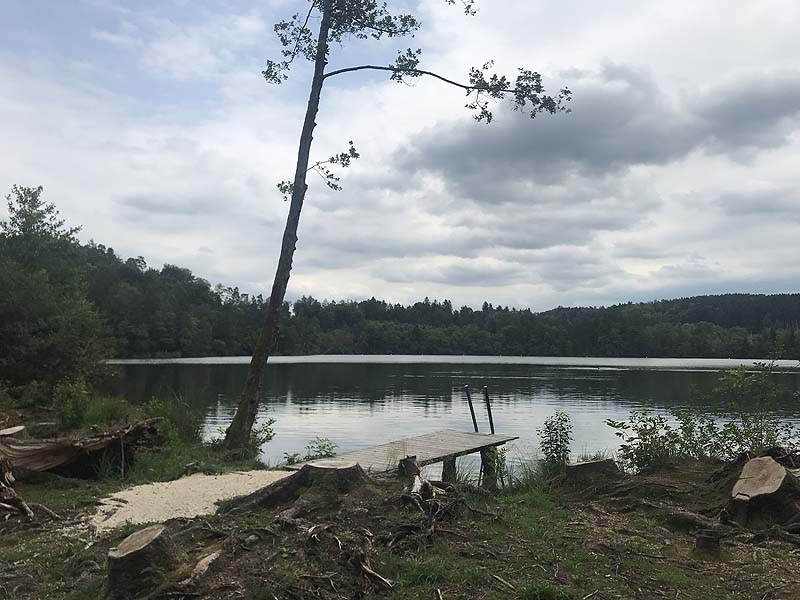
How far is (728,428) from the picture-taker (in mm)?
10852

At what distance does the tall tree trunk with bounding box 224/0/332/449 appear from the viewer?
41.2 ft

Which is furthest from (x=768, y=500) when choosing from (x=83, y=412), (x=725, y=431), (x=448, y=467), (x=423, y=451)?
(x=83, y=412)

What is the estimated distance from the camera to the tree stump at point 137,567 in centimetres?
428

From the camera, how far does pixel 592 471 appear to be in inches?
327

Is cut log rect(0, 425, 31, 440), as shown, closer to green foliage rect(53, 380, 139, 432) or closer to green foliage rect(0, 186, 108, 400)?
green foliage rect(53, 380, 139, 432)

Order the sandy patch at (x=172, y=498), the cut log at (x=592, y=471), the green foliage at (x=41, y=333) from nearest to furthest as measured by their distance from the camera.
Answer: the sandy patch at (x=172, y=498) < the cut log at (x=592, y=471) < the green foliage at (x=41, y=333)

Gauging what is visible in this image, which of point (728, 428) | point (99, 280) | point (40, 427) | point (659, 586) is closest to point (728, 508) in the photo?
point (659, 586)

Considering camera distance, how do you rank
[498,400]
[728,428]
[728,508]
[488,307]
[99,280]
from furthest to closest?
[488,307], [99,280], [498,400], [728,428], [728,508]

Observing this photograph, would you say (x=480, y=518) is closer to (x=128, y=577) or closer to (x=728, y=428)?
(x=128, y=577)

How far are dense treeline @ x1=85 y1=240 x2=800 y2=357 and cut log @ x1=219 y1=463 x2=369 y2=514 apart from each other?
57.4 meters

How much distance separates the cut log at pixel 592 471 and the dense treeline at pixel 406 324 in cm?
5749

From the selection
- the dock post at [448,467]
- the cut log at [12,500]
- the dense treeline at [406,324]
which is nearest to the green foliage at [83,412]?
the cut log at [12,500]

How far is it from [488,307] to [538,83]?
12978 cm

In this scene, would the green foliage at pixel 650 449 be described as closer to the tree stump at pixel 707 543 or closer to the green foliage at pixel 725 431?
the green foliage at pixel 725 431
